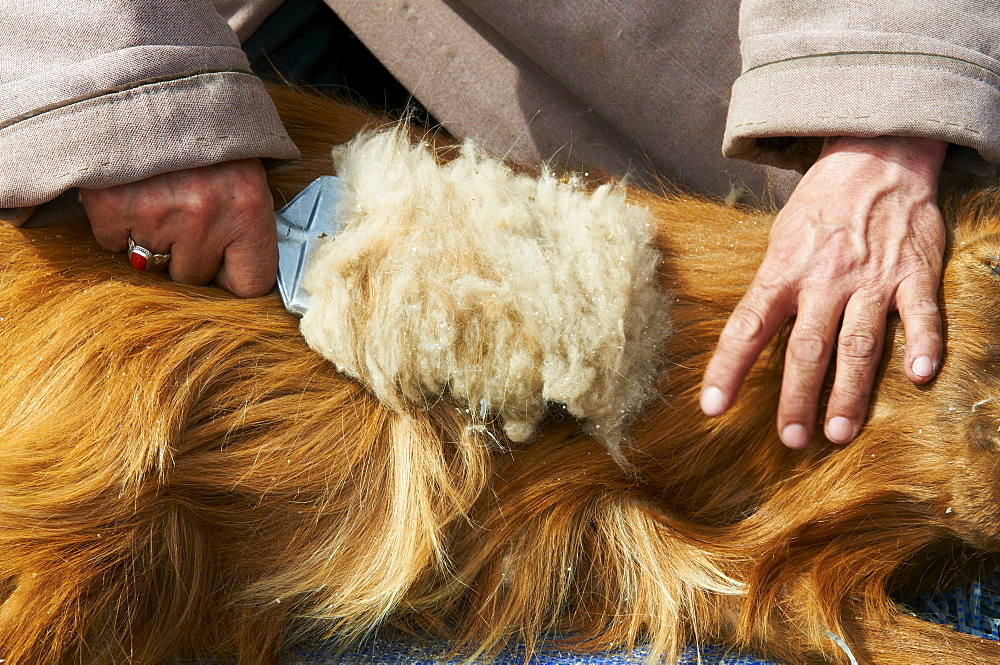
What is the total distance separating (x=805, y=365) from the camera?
801mm

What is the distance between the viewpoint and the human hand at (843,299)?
0.79m

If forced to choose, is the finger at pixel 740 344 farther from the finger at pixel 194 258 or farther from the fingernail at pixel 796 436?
the finger at pixel 194 258

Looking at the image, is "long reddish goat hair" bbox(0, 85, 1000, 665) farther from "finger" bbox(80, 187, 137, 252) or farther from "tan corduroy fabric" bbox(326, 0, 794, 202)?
"tan corduroy fabric" bbox(326, 0, 794, 202)

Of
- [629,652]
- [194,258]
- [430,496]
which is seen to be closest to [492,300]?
[430,496]

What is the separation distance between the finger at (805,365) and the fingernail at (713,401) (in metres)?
0.07

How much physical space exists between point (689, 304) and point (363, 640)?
1.82 ft

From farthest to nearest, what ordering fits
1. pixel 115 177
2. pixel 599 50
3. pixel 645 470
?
pixel 599 50
pixel 645 470
pixel 115 177

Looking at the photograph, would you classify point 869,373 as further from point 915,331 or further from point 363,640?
point 363,640

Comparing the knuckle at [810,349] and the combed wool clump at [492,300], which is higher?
the knuckle at [810,349]

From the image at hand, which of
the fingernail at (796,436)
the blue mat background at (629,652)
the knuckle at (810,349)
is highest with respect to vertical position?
the knuckle at (810,349)

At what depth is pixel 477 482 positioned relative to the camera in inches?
32.4

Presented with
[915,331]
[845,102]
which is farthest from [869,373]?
[845,102]

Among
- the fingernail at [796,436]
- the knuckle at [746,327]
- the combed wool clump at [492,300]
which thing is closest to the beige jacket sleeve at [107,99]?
the combed wool clump at [492,300]

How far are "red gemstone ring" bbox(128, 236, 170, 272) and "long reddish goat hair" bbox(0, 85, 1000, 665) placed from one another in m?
0.03
